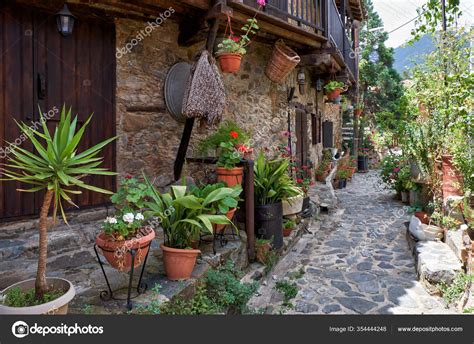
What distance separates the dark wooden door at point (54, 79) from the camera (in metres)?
3.39

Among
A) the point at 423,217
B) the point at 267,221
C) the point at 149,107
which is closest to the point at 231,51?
the point at 149,107

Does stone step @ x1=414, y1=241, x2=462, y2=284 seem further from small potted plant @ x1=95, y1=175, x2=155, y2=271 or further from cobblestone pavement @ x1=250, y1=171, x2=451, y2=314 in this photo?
small potted plant @ x1=95, y1=175, x2=155, y2=271

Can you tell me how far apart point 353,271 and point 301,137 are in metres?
4.03

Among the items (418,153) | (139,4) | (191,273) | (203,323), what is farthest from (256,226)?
(418,153)

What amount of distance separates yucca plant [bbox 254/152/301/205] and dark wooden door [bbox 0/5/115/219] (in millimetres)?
1842

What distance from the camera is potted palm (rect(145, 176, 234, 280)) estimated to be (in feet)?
9.39

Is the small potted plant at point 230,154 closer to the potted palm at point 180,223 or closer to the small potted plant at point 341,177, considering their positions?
the potted palm at point 180,223

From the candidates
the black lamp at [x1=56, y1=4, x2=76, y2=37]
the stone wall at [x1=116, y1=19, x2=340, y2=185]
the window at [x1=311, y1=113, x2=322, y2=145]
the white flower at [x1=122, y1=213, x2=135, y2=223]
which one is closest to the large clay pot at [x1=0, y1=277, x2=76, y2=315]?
the white flower at [x1=122, y1=213, x2=135, y2=223]

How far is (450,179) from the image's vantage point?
15.6ft

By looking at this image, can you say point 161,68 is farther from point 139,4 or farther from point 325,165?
point 325,165

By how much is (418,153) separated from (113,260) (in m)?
5.63

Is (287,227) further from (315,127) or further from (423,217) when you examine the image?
(315,127)

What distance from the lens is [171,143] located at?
457cm

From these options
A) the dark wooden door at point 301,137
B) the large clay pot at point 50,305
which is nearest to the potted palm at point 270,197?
the large clay pot at point 50,305
